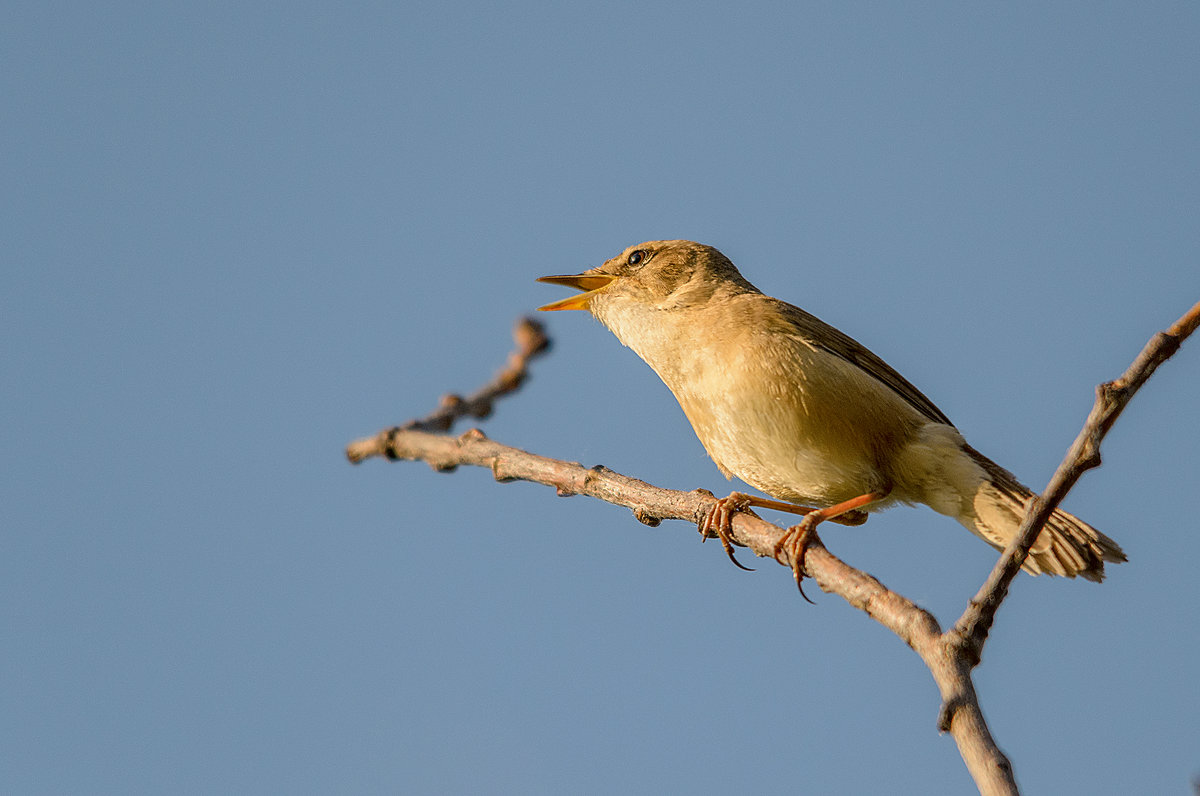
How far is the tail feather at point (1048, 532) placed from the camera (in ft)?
14.3

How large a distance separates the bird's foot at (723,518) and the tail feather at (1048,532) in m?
1.11

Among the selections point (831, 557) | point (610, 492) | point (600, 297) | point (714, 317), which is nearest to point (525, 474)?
point (610, 492)

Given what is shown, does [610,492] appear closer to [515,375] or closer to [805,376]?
[515,375]

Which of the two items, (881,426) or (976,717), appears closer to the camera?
(976,717)

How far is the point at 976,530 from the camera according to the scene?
194 inches

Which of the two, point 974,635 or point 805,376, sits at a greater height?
point 805,376

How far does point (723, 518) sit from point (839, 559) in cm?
92

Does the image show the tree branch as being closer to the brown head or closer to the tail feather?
the brown head

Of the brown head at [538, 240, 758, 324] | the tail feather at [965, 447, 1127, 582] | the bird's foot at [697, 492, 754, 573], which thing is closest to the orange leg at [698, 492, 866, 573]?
the bird's foot at [697, 492, 754, 573]

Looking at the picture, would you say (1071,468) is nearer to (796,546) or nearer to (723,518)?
(796,546)

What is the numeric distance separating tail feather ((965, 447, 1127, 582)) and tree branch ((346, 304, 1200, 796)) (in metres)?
1.35

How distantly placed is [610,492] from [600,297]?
6.93 feet

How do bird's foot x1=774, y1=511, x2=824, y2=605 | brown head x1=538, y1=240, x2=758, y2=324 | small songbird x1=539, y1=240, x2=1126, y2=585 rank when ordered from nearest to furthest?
bird's foot x1=774, y1=511, x2=824, y2=605
small songbird x1=539, y1=240, x2=1126, y2=585
brown head x1=538, y1=240, x2=758, y2=324

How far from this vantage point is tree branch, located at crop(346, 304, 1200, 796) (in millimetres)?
2191
